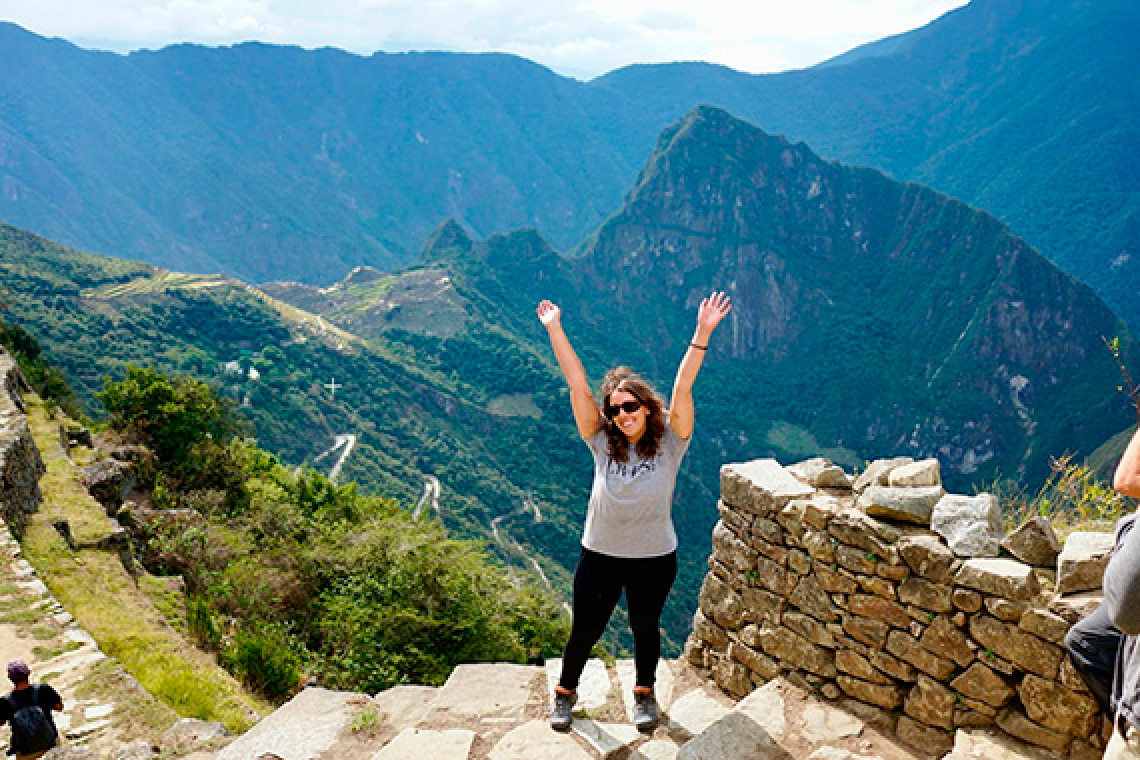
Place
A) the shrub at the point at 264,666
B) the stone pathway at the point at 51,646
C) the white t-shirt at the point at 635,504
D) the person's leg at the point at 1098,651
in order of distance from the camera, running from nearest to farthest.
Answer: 1. the person's leg at the point at 1098,651
2. the white t-shirt at the point at 635,504
3. the stone pathway at the point at 51,646
4. the shrub at the point at 264,666

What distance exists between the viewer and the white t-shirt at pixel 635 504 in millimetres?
3633

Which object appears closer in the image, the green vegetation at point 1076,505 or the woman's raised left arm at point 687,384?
the woman's raised left arm at point 687,384

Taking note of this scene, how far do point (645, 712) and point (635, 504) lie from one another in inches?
60.9

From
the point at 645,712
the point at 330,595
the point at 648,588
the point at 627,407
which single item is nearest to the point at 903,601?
the point at 648,588

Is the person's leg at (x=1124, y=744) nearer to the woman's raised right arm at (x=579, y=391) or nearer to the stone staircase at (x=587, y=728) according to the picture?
the stone staircase at (x=587, y=728)

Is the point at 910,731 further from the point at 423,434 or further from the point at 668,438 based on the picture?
the point at 423,434

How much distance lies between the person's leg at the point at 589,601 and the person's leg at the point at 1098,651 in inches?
82.9

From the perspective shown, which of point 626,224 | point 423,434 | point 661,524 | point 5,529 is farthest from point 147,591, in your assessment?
point 626,224

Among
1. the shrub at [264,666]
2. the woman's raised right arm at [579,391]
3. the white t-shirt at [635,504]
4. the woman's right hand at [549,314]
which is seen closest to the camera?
the white t-shirt at [635,504]

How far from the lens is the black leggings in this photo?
3771 mm

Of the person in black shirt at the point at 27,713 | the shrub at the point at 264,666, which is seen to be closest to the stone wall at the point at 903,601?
the shrub at the point at 264,666

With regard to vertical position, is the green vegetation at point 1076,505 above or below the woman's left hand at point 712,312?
below

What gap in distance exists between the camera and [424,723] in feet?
14.8

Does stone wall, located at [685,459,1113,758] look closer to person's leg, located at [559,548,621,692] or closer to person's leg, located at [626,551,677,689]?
person's leg, located at [626,551,677,689]
